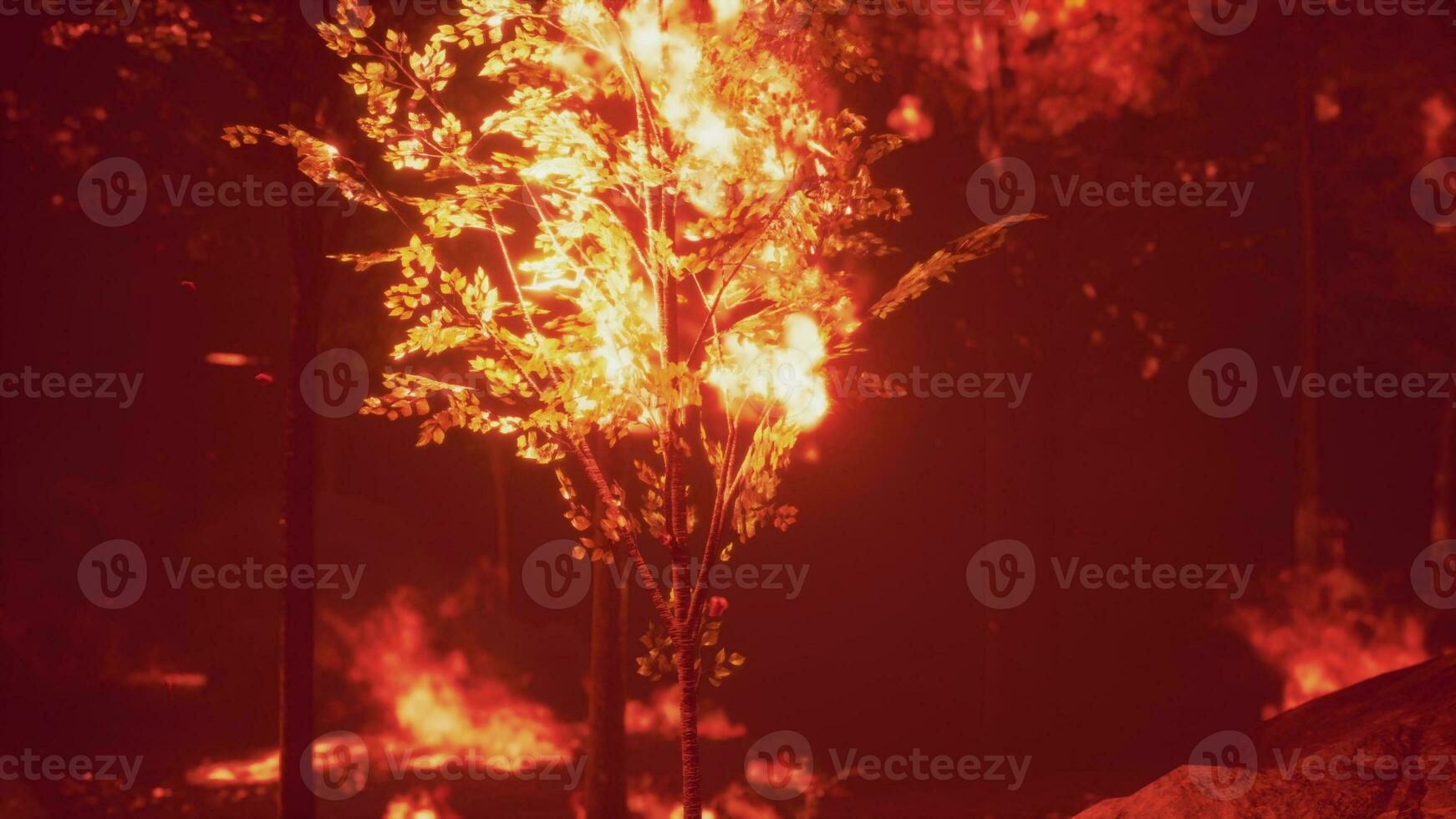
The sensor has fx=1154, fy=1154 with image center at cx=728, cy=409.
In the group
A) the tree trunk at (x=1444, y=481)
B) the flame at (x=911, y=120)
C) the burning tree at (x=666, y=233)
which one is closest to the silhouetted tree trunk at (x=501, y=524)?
the flame at (x=911, y=120)

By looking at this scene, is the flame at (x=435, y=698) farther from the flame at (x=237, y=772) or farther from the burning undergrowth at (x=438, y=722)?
the flame at (x=237, y=772)

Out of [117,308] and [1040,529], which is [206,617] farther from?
[1040,529]

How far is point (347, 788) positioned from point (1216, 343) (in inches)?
507

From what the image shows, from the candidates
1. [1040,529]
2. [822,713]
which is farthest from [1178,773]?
[822,713]

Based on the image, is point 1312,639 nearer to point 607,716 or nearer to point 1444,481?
point 1444,481

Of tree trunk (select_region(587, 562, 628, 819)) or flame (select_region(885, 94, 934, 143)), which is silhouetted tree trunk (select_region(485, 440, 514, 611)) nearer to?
tree trunk (select_region(587, 562, 628, 819))

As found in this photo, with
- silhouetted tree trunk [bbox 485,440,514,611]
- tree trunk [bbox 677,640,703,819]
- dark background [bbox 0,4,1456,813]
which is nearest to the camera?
tree trunk [bbox 677,640,703,819]

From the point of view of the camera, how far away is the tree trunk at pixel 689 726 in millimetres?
7406

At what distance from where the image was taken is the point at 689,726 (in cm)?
747

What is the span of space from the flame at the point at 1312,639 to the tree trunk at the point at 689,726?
11.4m

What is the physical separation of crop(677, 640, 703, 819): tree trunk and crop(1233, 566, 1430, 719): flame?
449 inches

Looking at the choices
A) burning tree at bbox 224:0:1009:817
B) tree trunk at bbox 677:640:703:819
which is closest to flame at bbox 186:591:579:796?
tree trunk at bbox 677:640:703:819

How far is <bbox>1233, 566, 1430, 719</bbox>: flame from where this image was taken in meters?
15.9

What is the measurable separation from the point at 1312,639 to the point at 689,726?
1204cm
